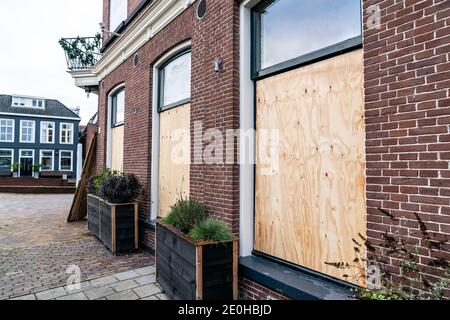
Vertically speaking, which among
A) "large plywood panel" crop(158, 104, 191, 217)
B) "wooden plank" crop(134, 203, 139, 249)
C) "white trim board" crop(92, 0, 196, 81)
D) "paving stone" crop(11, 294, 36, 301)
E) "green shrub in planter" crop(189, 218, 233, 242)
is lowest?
"paving stone" crop(11, 294, 36, 301)

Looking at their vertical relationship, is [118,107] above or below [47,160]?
above

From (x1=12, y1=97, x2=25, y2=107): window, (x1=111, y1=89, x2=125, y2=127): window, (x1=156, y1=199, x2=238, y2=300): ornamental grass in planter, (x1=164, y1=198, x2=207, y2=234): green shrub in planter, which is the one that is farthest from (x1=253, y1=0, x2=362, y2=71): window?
(x1=12, y1=97, x2=25, y2=107): window

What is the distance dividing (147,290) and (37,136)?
32637mm

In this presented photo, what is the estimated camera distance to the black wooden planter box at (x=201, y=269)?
119 inches

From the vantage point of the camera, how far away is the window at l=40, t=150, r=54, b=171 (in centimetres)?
3148

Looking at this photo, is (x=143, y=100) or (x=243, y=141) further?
(x=143, y=100)

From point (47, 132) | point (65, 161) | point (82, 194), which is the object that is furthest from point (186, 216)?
point (65, 161)

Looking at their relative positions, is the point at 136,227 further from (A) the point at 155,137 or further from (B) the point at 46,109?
(B) the point at 46,109

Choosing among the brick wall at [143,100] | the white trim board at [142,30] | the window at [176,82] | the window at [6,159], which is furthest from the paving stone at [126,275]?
the window at [6,159]

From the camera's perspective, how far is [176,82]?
5.46m

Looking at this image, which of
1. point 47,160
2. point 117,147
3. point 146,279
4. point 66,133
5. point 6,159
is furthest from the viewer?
point 66,133

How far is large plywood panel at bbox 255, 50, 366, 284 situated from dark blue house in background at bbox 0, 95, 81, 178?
30.7 m

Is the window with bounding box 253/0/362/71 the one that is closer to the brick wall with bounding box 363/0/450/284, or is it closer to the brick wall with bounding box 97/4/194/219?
the brick wall with bounding box 363/0/450/284
